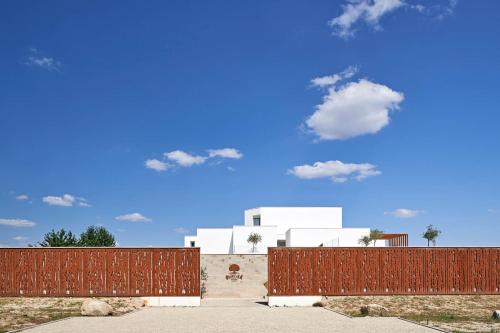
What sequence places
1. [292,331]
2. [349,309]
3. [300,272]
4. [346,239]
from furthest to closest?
1. [346,239]
2. [300,272]
3. [349,309]
4. [292,331]

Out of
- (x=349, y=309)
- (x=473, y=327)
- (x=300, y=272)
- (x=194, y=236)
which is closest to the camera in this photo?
(x=473, y=327)

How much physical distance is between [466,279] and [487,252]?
59.3 inches

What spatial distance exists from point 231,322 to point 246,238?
33826 mm

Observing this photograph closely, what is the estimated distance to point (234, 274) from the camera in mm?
29703

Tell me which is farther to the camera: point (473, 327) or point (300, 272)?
point (300, 272)

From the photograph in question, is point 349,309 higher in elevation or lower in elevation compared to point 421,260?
lower

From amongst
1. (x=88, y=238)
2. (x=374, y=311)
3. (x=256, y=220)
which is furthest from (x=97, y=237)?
(x=374, y=311)

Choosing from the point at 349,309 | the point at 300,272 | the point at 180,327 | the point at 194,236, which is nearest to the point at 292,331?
the point at 180,327

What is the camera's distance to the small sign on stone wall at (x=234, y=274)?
96.3ft

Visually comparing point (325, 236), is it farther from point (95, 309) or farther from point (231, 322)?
point (231, 322)

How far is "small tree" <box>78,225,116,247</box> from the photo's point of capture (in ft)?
134

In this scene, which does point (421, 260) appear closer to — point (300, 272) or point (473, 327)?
point (300, 272)

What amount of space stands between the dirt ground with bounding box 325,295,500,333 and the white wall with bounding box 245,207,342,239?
3384cm

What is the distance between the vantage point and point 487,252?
22.2m
